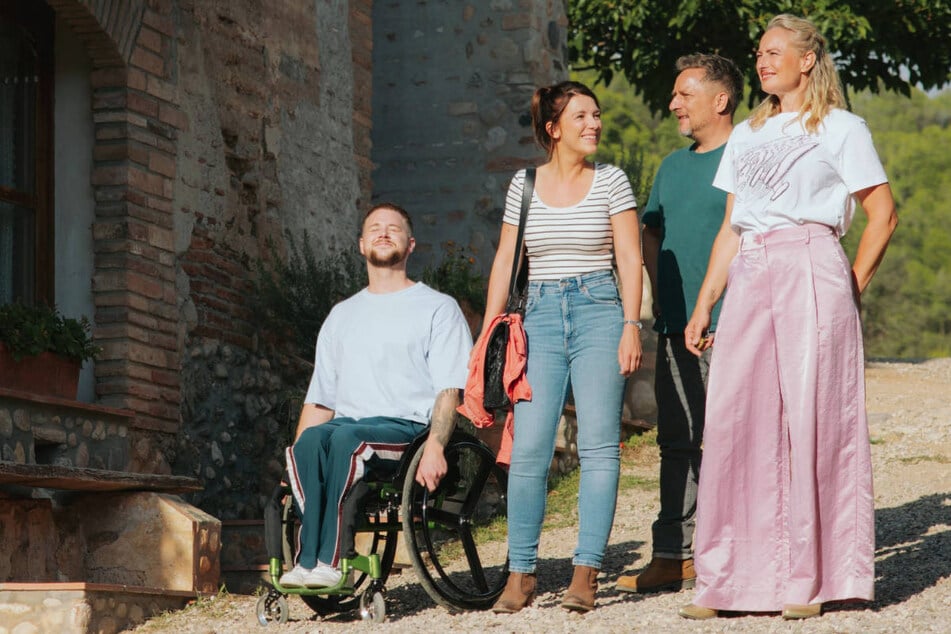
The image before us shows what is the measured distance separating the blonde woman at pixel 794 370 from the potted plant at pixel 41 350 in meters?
3.29

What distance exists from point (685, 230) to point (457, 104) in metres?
6.82

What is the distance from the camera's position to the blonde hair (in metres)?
4.99

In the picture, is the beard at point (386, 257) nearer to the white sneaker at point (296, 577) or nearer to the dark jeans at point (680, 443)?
the dark jeans at point (680, 443)

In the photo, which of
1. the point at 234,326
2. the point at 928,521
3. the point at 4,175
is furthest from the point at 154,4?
the point at 928,521

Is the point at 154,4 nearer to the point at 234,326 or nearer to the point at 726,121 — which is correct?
the point at 234,326

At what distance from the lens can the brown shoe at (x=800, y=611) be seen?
15.5ft

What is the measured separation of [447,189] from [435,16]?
1456 mm

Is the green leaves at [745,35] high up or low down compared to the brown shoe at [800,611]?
up

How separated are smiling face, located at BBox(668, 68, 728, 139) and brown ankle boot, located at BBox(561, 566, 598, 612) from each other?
5.75ft

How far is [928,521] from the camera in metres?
6.93

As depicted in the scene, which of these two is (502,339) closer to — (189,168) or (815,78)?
(815,78)

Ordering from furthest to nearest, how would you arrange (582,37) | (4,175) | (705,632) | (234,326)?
(582,37) < (234,326) < (4,175) < (705,632)

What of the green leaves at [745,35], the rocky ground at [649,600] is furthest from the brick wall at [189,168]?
the green leaves at [745,35]

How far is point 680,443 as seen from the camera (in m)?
5.74
